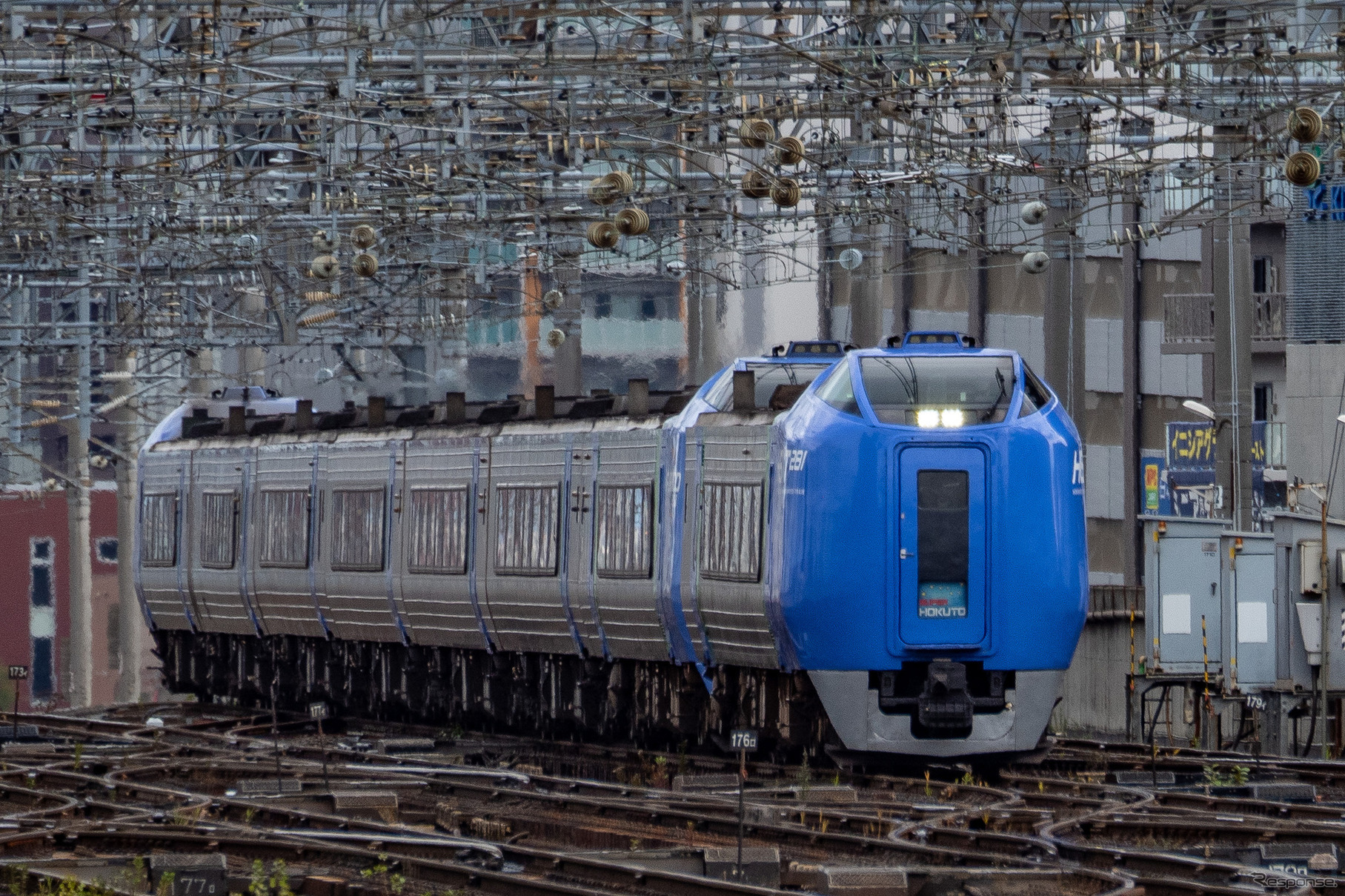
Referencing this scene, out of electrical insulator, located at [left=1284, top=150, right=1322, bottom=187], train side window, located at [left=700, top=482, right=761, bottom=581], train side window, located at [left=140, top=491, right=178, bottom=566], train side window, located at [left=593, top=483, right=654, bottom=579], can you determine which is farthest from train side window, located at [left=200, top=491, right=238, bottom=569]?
electrical insulator, located at [left=1284, top=150, right=1322, bottom=187]

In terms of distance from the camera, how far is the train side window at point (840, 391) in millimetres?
21922

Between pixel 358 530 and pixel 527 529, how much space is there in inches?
165

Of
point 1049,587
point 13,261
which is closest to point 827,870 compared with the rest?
point 1049,587

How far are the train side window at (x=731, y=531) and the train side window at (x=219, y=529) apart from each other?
12.7 m

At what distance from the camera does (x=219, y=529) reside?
119 feet

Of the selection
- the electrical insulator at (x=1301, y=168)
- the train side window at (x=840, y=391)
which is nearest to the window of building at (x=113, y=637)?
the train side window at (x=840, y=391)

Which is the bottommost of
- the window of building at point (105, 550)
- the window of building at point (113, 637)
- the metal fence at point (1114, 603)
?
the window of building at point (113, 637)

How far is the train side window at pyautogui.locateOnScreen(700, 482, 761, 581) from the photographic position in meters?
23.1

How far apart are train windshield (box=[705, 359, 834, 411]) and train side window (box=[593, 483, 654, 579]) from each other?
1425 millimetres

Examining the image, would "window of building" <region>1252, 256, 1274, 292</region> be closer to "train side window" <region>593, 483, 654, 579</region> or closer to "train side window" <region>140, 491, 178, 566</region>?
"train side window" <region>140, 491, 178, 566</region>

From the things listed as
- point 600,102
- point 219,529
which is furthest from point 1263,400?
point 600,102

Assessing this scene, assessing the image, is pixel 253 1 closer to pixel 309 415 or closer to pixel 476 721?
pixel 476 721

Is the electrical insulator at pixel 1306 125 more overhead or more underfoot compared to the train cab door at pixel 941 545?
more overhead

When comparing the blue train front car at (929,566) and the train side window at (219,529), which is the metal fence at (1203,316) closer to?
the train side window at (219,529)
